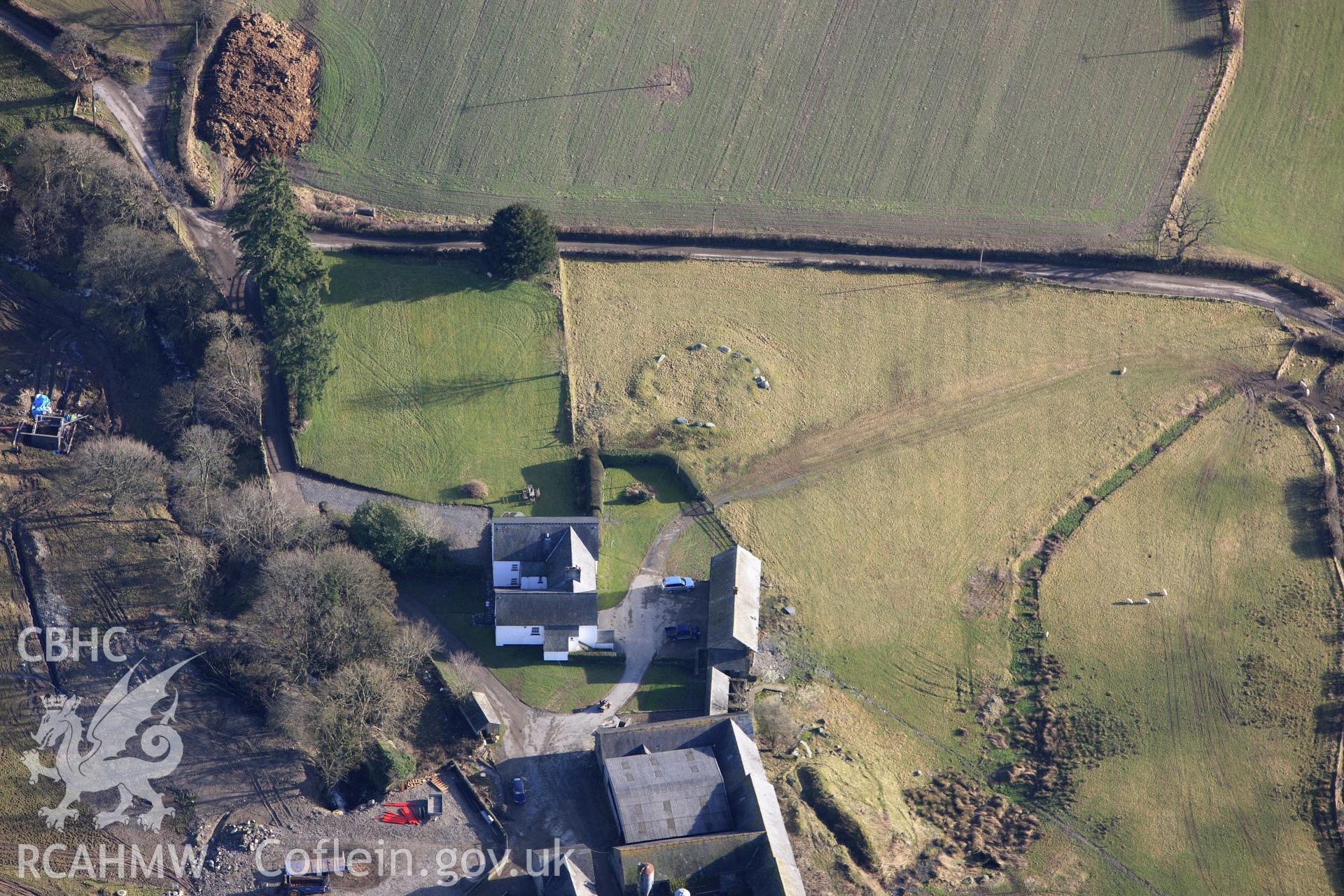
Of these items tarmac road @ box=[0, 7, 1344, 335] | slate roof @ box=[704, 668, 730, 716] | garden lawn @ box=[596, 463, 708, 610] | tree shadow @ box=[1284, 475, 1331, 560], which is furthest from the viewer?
tarmac road @ box=[0, 7, 1344, 335]

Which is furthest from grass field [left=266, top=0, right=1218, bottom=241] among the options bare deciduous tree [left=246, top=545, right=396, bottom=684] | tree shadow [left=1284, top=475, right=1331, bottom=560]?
bare deciduous tree [left=246, top=545, right=396, bottom=684]

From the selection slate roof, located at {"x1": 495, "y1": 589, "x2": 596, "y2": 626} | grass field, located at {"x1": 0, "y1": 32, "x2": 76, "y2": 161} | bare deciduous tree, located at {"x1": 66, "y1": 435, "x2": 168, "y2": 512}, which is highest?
grass field, located at {"x1": 0, "y1": 32, "x2": 76, "y2": 161}

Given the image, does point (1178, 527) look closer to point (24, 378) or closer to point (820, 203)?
point (820, 203)

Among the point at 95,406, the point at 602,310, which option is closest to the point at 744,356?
the point at 602,310

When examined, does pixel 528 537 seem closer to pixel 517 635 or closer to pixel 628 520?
pixel 517 635

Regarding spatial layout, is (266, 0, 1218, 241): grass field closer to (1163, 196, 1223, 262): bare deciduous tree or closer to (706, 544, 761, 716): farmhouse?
(1163, 196, 1223, 262): bare deciduous tree

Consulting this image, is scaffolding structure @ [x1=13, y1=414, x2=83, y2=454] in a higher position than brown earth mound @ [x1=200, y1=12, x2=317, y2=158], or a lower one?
lower

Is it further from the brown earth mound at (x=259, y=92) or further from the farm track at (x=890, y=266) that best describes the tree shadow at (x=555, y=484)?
the brown earth mound at (x=259, y=92)

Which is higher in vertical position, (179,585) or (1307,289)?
(1307,289)

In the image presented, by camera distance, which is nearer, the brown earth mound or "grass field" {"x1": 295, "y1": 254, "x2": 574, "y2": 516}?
"grass field" {"x1": 295, "y1": 254, "x2": 574, "y2": 516}
